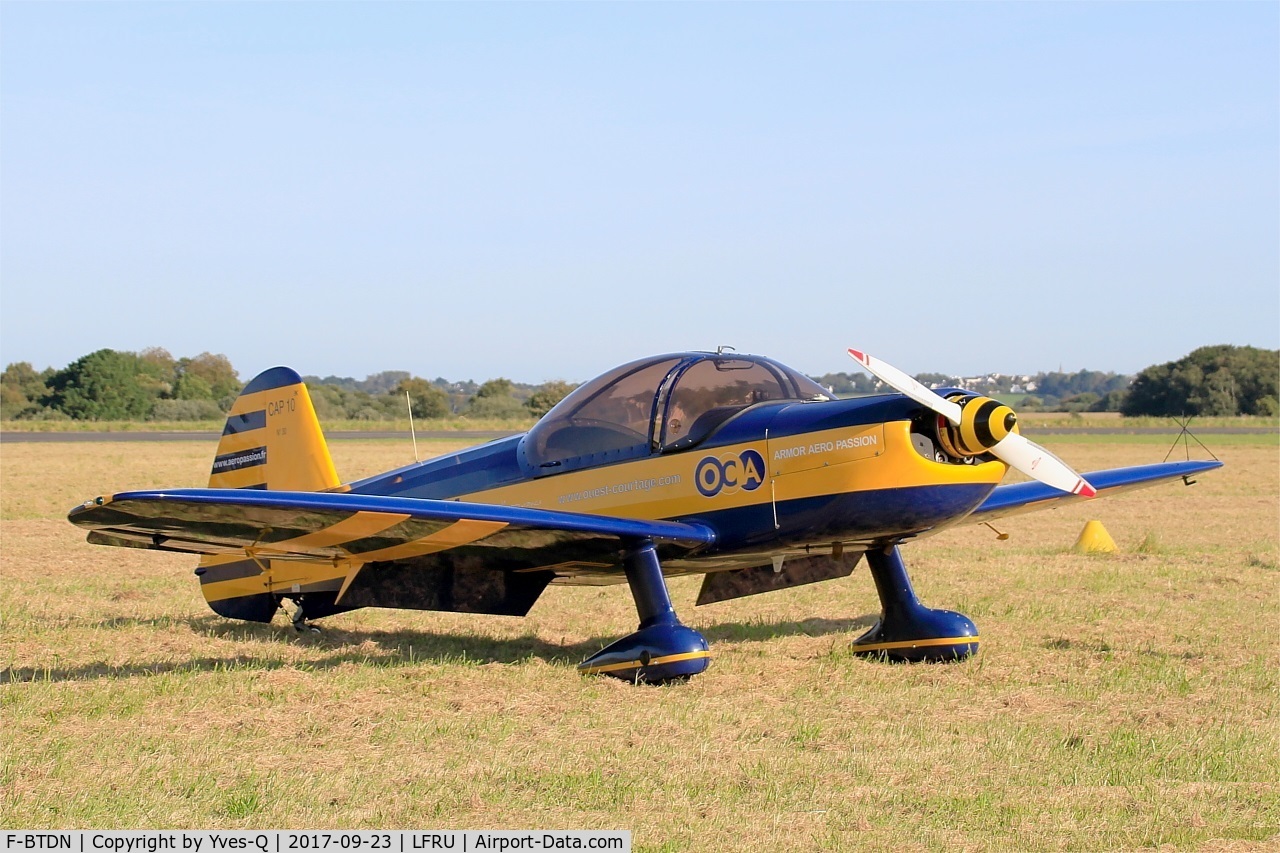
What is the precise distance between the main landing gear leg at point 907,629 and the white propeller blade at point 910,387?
189cm

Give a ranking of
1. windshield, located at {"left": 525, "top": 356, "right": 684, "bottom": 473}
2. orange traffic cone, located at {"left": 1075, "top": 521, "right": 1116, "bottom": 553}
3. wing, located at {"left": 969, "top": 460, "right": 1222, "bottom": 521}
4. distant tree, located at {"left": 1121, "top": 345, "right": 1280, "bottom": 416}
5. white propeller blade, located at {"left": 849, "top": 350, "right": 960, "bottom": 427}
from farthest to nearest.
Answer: distant tree, located at {"left": 1121, "top": 345, "right": 1280, "bottom": 416}, orange traffic cone, located at {"left": 1075, "top": 521, "right": 1116, "bottom": 553}, wing, located at {"left": 969, "top": 460, "right": 1222, "bottom": 521}, windshield, located at {"left": 525, "top": 356, "right": 684, "bottom": 473}, white propeller blade, located at {"left": 849, "top": 350, "right": 960, "bottom": 427}

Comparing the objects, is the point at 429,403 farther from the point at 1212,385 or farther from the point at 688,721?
the point at 688,721

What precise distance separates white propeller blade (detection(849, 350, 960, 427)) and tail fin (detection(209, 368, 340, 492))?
4557mm

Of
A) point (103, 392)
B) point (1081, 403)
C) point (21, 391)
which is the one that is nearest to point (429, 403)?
point (103, 392)

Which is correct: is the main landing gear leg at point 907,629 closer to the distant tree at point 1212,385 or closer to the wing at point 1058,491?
the wing at point 1058,491

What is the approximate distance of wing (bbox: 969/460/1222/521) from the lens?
9516 millimetres

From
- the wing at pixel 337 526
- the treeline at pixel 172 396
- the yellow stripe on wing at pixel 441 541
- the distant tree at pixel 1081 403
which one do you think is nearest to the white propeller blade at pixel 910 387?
the wing at pixel 337 526

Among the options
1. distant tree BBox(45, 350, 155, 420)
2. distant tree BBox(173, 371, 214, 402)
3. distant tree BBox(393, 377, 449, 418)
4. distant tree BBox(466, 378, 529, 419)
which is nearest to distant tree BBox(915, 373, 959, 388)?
distant tree BBox(466, 378, 529, 419)

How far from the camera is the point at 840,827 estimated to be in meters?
4.78

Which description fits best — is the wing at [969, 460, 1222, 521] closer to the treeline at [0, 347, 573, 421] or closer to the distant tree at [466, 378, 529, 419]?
the treeline at [0, 347, 573, 421]

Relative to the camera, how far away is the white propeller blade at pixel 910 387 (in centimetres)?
724

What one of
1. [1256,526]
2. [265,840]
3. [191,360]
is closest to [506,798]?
[265,840]

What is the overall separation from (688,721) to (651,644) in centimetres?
111

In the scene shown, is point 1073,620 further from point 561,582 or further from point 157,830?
point 157,830
